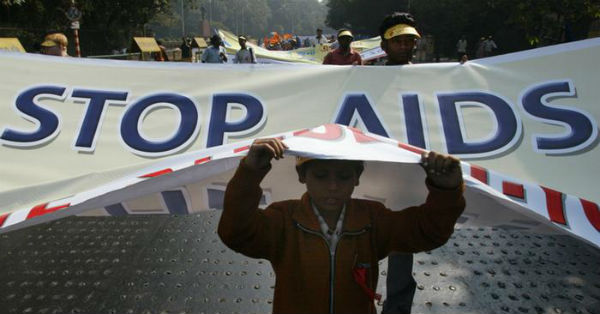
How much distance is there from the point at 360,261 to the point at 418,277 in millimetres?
1922

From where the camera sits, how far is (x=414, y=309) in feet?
10.3

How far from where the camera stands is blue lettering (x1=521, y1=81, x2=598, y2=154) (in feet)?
9.82

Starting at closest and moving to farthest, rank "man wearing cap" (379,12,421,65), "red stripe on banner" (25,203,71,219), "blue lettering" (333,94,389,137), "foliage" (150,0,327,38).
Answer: "red stripe on banner" (25,203,71,219) → "blue lettering" (333,94,389,137) → "man wearing cap" (379,12,421,65) → "foliage" (150,0,327,38)

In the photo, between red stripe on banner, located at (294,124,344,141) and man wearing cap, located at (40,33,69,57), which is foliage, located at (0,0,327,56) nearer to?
man wearing cap, located at (40,33,69,57)


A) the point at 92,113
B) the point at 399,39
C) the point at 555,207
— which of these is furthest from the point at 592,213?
the point at 92,113

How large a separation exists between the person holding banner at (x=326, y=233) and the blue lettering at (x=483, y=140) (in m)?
1.42

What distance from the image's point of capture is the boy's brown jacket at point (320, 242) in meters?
1.74

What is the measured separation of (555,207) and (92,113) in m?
2.77

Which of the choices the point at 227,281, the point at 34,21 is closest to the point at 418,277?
the point at 227,281

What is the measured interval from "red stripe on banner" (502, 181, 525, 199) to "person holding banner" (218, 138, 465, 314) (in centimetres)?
21

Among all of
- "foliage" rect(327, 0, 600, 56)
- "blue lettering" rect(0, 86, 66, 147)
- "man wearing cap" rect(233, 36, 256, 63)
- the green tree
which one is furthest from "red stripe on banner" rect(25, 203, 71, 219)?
the green tree

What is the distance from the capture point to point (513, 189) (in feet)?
5.90

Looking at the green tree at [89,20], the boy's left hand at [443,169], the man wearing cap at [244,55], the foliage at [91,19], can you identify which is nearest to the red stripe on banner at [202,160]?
the boy's left hand at [443,169]

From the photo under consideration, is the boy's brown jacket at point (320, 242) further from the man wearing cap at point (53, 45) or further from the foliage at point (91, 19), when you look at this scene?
the foliage at point (91, 19)
